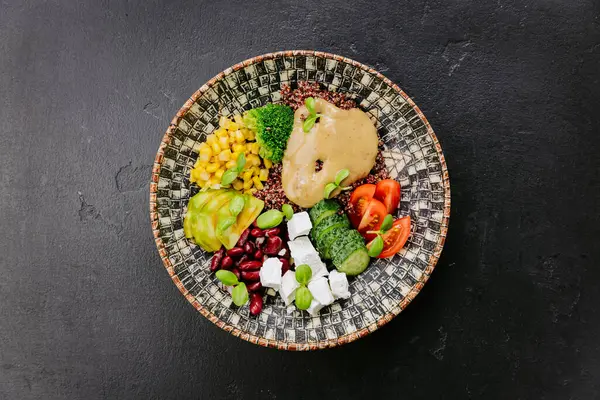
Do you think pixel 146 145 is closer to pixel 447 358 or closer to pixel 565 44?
pixel 447 358

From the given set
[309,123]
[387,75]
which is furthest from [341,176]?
[387,75]

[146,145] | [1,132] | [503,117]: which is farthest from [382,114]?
[1,132]

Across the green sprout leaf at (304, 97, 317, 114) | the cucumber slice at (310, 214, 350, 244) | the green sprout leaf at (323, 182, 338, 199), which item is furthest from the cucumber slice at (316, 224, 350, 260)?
the green sprout leaf at (304, 97, 317, 114)

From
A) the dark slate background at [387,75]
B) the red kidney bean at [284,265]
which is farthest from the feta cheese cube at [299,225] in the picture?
the dark slate background at [387,75]

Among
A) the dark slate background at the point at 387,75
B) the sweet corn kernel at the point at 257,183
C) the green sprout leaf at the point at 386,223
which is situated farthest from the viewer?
the dark slate background at the point at 387,75

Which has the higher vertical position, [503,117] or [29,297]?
[503,117]

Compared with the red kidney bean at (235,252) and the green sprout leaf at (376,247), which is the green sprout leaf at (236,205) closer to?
the red kidney bean at (235,252)
